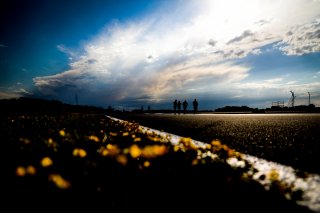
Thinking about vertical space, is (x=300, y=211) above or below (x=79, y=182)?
below

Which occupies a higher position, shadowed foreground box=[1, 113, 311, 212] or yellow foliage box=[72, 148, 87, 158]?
yellow foliage box=[72, 148, 87, 158]

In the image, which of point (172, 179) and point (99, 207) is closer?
point (99, 207)

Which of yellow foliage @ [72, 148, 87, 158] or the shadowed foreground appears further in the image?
yellow foliage @ [72, 148, 87, 158]

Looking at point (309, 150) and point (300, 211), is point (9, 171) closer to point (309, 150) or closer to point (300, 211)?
point (300, 211)

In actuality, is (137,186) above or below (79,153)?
below

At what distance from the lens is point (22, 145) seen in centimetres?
264

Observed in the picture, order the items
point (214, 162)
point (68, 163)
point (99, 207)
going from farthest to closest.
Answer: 1. point (214, 162)
2. point (68, 163)
3. point (99, 207)

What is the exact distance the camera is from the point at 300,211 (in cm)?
162

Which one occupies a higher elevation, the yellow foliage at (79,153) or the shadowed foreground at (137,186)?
the yellow foliage at (79,153)

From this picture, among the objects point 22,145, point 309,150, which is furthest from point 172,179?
point 309,150

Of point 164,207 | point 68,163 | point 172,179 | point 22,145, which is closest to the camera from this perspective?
point 164,207

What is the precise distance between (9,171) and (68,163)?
462 millimetres

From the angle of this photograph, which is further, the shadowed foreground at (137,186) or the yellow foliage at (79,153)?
the yellow foliage at (79,153)

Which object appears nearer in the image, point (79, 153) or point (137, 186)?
point (137, 186)
